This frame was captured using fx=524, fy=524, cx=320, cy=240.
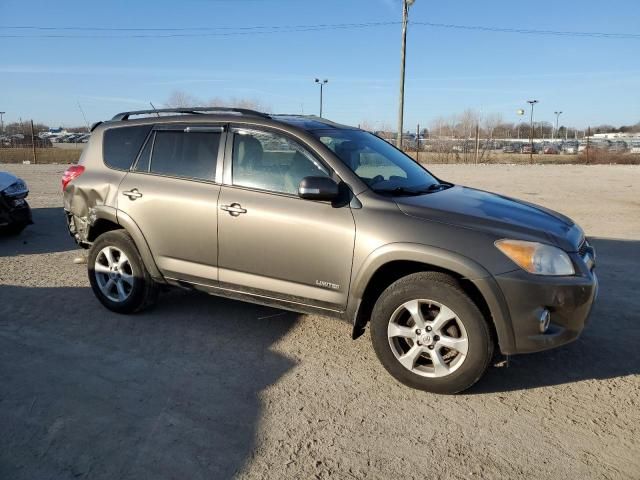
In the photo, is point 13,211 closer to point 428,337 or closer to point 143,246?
point 143,246

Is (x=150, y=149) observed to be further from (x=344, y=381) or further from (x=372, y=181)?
(x=344, y=381)

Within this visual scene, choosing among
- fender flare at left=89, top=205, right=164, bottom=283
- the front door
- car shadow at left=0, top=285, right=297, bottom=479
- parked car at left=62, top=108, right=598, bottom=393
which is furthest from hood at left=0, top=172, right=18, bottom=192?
the front door

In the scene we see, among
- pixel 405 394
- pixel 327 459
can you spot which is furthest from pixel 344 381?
pixel 327 459

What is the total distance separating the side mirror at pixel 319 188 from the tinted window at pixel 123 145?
2011 millimetres

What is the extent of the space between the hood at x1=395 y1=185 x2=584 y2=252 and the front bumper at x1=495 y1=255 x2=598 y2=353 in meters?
0.27

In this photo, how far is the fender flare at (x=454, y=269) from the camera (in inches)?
132

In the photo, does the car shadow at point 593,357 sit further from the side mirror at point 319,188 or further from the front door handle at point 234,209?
the front door handle at point 234,209

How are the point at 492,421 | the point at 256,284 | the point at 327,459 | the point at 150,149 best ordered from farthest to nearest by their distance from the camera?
the point at 150,149
the point at 256,284
the point at 492,421
the point at 327,459

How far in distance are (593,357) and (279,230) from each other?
2.66m

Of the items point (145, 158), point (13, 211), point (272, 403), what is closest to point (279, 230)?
point (272, 403)

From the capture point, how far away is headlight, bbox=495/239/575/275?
11.0ft

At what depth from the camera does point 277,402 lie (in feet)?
11.2

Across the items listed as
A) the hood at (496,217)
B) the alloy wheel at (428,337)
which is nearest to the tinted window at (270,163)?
the hood at (496,217)

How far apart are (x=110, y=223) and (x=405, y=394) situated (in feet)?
10.6
